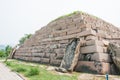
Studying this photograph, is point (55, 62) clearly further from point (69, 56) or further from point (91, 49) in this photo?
point (91, 49)

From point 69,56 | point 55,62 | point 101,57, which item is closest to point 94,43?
point 101,57

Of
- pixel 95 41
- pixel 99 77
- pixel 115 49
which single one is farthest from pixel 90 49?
pixel 99 77

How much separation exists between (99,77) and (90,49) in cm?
220

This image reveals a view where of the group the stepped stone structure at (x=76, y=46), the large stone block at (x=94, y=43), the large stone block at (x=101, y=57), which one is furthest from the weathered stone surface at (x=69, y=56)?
the large stone block at (x=101, y=57)

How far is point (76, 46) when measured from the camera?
989 cm

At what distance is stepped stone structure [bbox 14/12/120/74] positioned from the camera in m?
9.16

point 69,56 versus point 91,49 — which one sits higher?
point 91,49

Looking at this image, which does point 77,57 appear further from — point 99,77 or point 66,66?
point 99,77

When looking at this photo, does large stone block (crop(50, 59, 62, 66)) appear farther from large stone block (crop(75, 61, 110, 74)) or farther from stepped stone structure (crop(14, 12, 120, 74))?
large stone block (crop(75, 61, 110, 74))

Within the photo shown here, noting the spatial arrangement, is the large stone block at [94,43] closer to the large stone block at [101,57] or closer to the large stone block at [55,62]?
the large stone block at [101,57]

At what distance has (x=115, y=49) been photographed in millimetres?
9203

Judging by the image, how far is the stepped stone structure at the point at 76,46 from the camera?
916 cm

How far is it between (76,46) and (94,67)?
165 cm

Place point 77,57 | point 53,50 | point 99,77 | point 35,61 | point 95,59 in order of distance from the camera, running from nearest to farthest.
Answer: point 99,77 < point 95,59 < point 77,57 < point 53,50 < point 35,61
